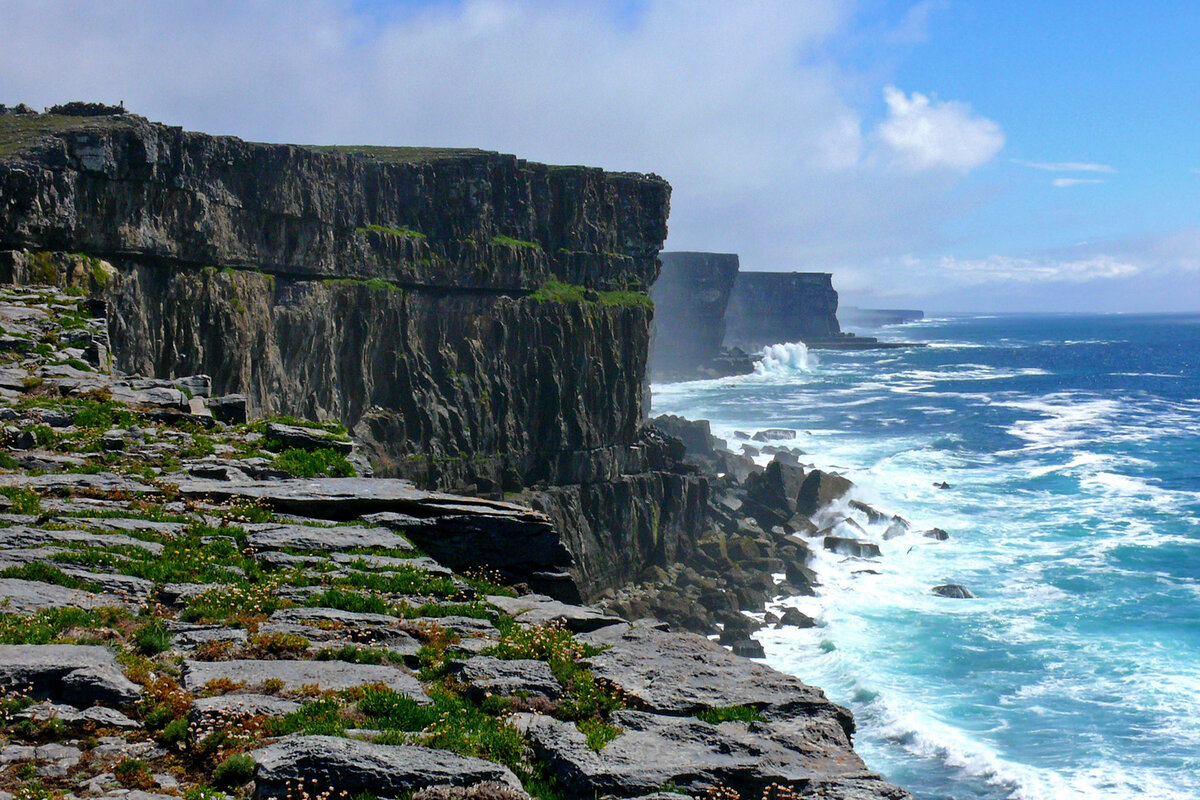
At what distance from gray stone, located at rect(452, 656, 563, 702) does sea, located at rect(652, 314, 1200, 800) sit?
25163mm

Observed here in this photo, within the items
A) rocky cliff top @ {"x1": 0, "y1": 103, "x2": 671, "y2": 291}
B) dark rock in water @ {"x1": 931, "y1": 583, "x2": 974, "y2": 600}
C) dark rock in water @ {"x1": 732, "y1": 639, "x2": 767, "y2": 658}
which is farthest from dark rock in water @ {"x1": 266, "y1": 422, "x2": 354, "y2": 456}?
dark rock in water @ {"x1": 931, "y1": 583, "x2": 974, "y2": 600}

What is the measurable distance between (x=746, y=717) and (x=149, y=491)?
1145 cm

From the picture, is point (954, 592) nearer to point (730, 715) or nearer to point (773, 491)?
point (773, 491)

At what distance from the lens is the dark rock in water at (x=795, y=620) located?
161 feet

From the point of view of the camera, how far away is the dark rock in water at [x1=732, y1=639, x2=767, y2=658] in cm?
4522

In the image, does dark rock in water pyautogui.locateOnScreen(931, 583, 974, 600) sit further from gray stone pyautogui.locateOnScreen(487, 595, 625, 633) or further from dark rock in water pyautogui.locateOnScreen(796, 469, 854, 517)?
gray stone pyautogui.locateOnScreen(487, 595, 625, 633)

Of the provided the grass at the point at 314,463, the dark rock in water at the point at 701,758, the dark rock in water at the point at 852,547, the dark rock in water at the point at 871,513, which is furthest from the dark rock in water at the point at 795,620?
A: the dark rock in water at the point at 701,758

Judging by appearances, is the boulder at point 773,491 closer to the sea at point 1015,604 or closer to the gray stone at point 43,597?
the sea at point 1015,604

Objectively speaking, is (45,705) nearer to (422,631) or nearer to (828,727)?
(422,631)

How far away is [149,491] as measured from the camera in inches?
649

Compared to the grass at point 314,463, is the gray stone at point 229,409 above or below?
above

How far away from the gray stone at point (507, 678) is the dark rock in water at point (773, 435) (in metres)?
86.4

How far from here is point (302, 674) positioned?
35.0 ft

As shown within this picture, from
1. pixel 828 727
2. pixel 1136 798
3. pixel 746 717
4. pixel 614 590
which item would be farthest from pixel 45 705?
pixel 614 590
